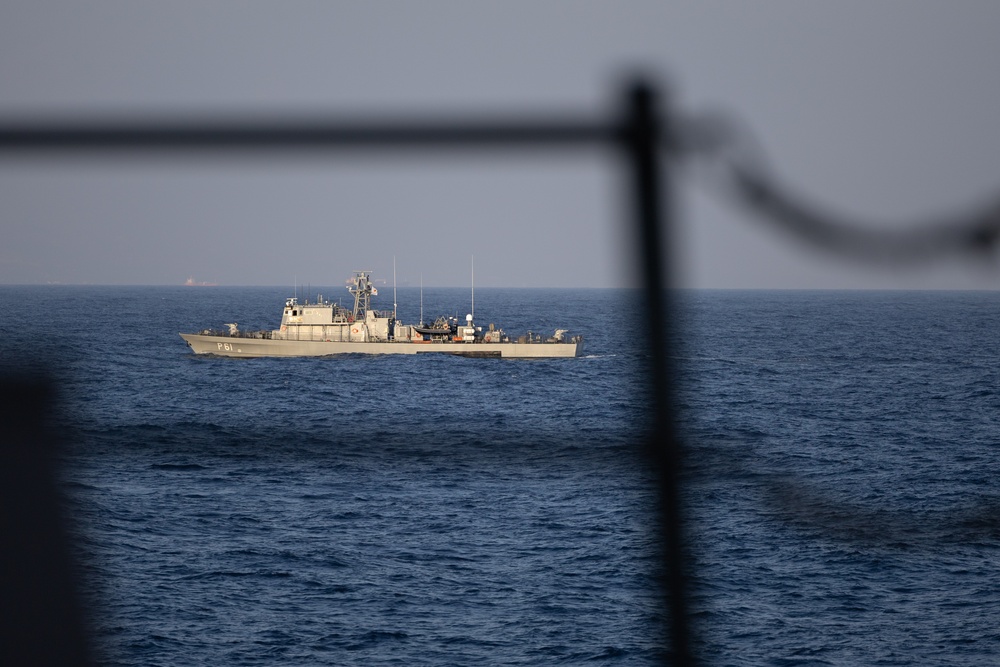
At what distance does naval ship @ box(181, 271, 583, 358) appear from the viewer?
7181 cm

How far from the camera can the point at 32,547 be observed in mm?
1689

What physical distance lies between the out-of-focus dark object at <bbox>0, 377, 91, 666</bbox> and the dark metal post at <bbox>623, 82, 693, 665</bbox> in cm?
101

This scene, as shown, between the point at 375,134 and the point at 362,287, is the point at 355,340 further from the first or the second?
the point at 375,134

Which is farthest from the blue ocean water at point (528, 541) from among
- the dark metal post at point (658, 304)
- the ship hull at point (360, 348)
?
the ship hull at point (360, 348)

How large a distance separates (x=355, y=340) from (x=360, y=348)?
81 cm

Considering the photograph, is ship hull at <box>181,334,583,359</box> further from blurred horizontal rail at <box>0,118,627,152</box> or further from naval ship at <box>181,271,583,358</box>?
blurred horizontal rail at <box>0,118,627,152</box>

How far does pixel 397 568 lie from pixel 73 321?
8595cm

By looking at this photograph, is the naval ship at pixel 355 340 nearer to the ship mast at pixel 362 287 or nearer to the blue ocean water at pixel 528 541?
the ship mast at pixel 362 287

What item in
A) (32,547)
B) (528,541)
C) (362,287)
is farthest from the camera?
(362,287)

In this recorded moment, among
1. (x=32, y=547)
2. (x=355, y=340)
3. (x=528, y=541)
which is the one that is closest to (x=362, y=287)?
(x=355, y=340)

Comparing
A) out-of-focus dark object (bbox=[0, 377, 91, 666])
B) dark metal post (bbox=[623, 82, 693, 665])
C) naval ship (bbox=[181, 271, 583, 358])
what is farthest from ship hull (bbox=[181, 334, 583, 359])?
dark metal post (bbox=[623, 82, 693, 665])

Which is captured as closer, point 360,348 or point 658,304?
point 658,304

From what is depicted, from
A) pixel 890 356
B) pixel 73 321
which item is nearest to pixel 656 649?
pixel 890 356

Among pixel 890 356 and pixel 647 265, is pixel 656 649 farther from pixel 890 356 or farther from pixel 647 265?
pixel 890 356
